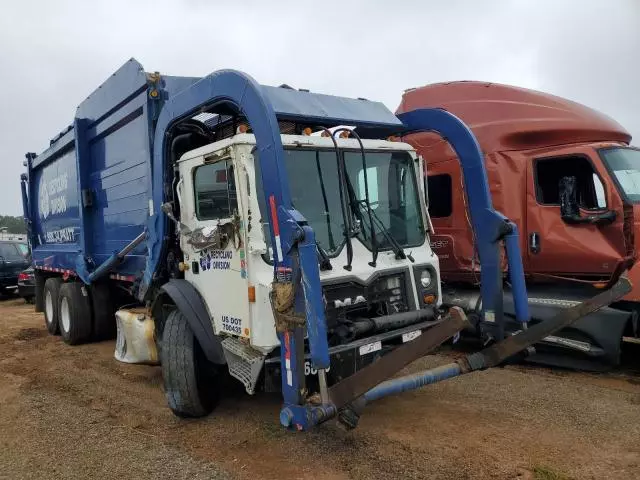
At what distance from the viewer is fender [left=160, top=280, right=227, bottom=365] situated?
4098 mm

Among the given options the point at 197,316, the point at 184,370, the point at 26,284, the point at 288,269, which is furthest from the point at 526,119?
the point at 26,284

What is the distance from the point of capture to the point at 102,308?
7.52 metres

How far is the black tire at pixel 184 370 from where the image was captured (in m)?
4.27

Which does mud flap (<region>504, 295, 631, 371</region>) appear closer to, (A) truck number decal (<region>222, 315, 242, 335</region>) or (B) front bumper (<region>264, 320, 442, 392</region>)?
(B) front bumper (<region>264, 320, 442, 392</region>)

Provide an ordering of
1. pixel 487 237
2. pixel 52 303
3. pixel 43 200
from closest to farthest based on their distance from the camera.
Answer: pixel 487 237 < pixel 52 303 < pixel 43 200

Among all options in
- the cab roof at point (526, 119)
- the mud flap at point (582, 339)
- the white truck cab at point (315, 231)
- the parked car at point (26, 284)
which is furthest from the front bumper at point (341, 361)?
the parked car at point (26, 284)

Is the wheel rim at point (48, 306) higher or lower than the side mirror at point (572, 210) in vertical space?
lower

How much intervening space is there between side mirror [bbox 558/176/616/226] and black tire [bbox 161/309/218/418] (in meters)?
3.96

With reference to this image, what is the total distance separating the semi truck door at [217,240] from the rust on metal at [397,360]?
89 centimetres

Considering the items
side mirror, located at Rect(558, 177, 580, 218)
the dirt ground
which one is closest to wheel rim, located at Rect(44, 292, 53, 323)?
the dirt ground

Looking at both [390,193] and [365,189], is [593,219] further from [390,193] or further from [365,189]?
[365,189]

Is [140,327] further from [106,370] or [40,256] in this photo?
[40,256]

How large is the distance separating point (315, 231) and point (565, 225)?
329 cm

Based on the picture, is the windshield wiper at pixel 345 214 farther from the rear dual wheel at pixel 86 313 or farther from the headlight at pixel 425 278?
the rear dual wheel at pixel 86 313
